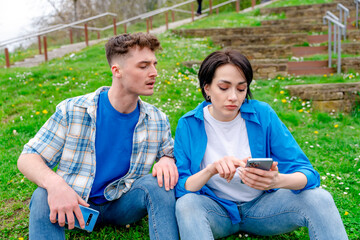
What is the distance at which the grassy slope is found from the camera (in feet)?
8.89

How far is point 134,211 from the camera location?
2.25m

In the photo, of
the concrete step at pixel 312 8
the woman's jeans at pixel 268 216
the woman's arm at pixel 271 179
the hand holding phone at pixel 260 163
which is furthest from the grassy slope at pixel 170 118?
the concrete step at pixel 312 8

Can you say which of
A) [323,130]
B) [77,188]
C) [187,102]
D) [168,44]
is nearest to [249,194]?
[77,188]

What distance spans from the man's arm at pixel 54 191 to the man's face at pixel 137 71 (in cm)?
74

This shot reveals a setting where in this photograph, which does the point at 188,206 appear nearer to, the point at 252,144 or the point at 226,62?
the point at 252,144

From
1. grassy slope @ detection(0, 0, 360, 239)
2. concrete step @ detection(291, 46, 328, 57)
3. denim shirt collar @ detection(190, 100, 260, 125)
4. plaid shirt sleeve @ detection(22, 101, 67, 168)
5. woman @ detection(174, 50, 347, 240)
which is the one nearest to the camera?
woman @ detection(174, 50, 347, 240)

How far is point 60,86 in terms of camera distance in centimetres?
604

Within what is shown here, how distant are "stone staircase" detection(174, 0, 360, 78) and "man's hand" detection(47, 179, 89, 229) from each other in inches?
231

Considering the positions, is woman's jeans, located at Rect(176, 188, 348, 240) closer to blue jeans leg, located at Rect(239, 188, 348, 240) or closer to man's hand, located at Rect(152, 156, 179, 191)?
blue jeans leg, located at Rect(239, 188, 348, 240)

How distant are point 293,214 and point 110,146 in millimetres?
1260

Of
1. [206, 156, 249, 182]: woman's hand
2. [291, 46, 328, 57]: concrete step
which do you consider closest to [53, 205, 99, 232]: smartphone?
[206, 156, 249, 182]: woman's hand

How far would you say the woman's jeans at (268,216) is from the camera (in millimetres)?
1827

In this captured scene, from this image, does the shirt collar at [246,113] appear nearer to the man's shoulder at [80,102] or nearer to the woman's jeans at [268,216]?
the woman's jeans at [268,216]

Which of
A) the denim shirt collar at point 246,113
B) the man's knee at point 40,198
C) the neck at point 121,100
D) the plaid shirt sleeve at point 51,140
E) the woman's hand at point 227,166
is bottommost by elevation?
the man's knee at point 40,198
